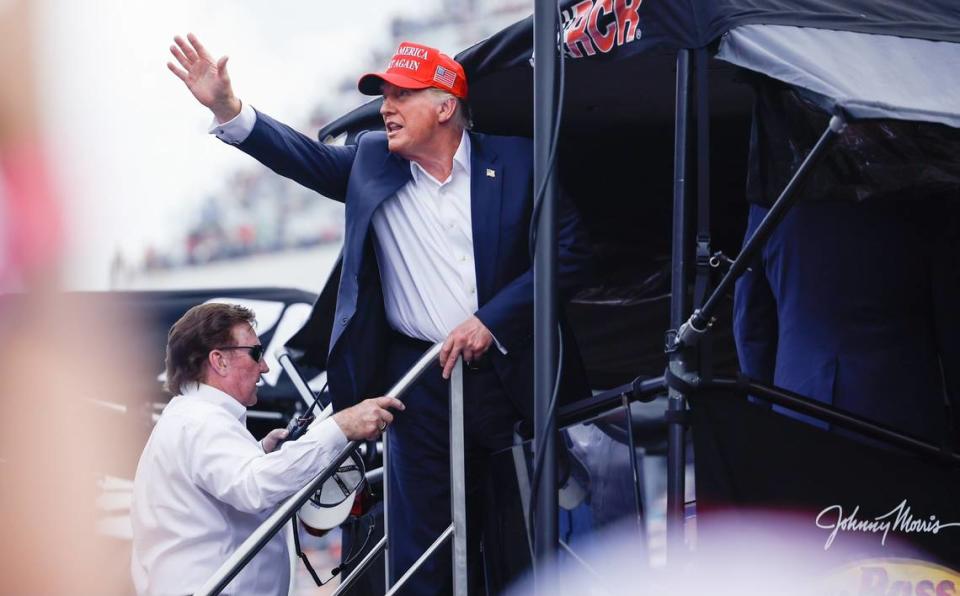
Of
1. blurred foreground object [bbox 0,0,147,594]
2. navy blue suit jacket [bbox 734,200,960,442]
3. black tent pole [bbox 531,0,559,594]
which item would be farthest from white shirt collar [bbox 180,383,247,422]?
blurred foreground object [bbox 0,0,147,594]

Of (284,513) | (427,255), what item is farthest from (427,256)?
(284,513)

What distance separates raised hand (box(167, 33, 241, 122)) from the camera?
11.4 ft

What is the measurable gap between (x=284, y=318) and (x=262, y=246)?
624 cm

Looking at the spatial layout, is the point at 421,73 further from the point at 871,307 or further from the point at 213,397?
the point at 871,307

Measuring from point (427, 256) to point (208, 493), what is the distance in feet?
3.36

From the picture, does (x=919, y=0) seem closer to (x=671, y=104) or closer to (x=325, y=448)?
(x=671, y=104)

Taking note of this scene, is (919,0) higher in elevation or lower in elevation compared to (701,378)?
higher

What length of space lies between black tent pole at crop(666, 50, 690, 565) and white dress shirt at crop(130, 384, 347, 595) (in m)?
1.02

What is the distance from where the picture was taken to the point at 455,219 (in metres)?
3.84

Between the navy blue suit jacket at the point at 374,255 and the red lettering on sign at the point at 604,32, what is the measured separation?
569 millimetres

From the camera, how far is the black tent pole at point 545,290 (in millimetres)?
3145

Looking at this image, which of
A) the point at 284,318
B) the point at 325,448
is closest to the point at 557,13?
the point at 325,448

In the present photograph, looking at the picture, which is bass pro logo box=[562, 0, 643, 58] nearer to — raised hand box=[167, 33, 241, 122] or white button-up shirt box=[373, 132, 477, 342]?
white button-up shirt box=[373, 132, 477, 342]

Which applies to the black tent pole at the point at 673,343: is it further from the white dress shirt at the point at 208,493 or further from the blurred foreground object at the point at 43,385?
the blurred foreground object at the point at 43,385
